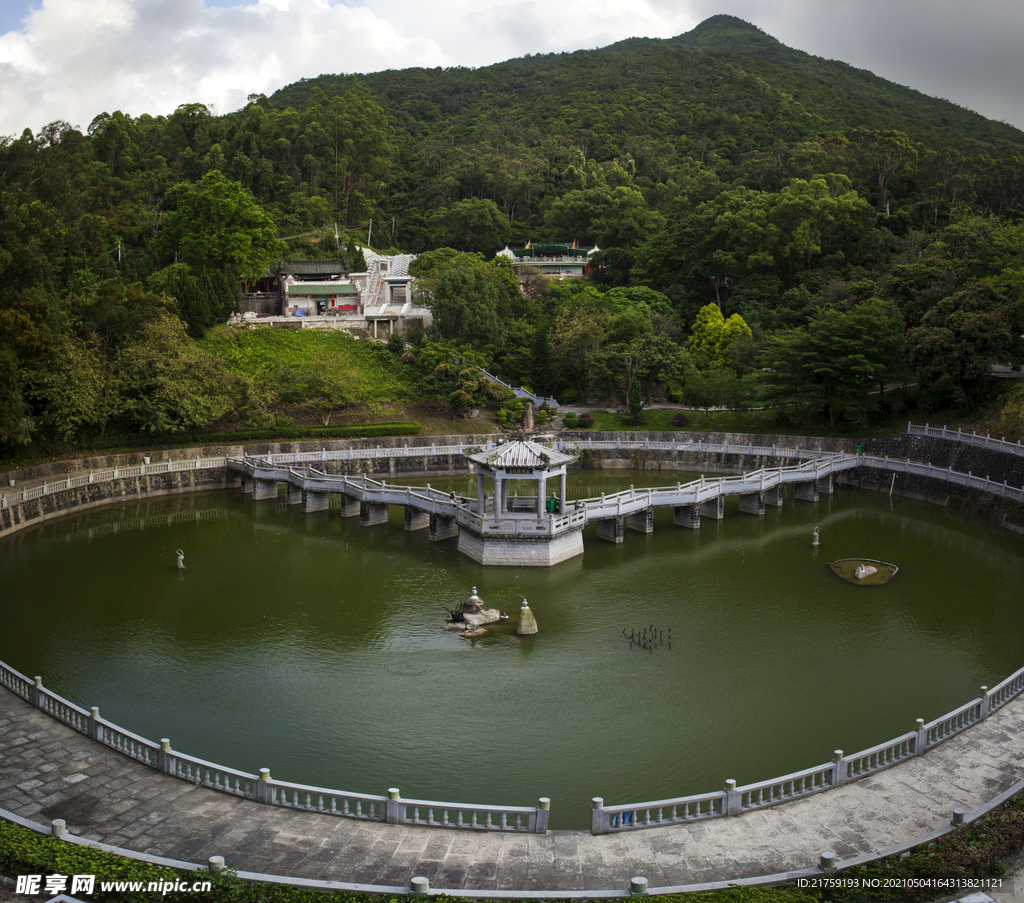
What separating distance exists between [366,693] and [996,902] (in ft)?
47.6

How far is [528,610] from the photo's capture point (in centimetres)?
2683

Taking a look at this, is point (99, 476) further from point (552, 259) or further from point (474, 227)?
point (474, 227)

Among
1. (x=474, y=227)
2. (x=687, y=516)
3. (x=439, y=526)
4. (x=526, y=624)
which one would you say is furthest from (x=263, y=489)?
(x=474, y=227)

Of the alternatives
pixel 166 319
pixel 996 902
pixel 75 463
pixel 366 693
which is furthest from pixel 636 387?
pixel 996 902

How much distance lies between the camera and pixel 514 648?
2530 centimetres

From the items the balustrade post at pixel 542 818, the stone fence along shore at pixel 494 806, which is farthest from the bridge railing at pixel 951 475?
the balustrade post at pixel 542 818

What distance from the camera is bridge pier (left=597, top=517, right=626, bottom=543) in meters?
36.3

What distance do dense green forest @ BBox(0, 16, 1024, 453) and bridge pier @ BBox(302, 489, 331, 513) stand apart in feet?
30.7

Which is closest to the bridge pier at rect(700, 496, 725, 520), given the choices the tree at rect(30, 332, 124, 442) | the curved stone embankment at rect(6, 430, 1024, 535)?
the curved stone embankment at rect(6, 430, 1024, 535)

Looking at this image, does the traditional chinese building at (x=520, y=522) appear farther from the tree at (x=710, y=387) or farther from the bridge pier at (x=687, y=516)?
the tree at (x=710, y=387)

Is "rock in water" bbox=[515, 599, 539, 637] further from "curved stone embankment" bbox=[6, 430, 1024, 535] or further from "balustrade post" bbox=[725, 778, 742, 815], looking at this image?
"curved stone embankment" bbox=[6, 430, 1024, 535]

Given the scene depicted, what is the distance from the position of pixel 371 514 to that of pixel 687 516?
47.3 ft

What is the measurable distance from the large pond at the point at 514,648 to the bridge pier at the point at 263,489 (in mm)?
4768

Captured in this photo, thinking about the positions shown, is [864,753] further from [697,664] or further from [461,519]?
[461,519]
